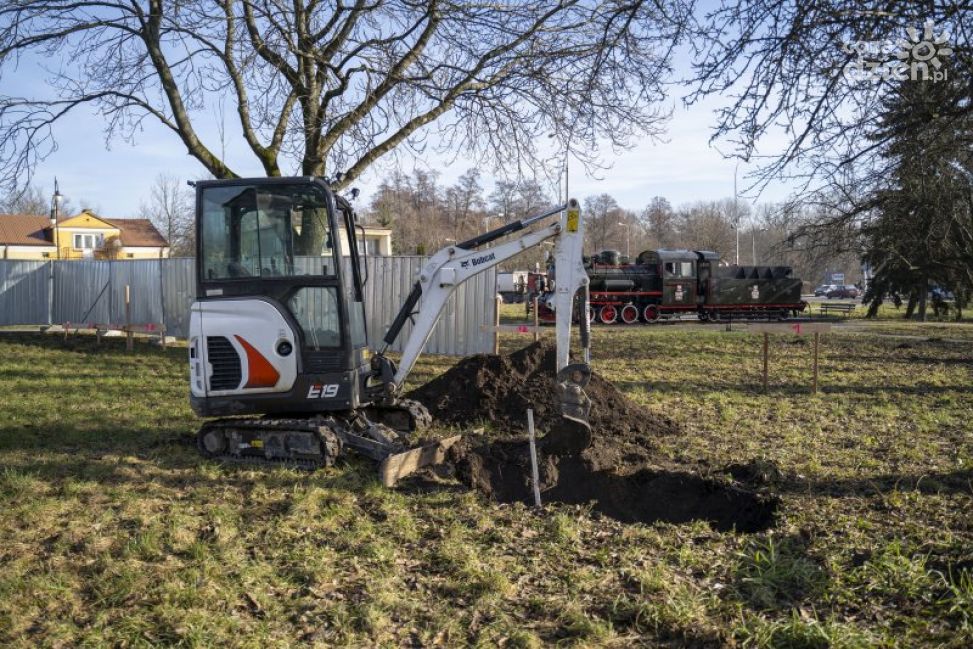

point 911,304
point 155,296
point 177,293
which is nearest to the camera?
point 177,293

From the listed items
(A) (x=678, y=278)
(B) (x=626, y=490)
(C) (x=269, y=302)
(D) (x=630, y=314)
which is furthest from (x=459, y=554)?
(A) (x=678, y=278)

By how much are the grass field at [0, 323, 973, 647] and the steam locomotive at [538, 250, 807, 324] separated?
19027 mm

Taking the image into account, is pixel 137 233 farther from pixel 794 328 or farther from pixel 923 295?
pixel 794 328

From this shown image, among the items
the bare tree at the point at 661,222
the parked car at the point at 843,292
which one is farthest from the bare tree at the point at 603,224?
the parked car at the point at 843,292

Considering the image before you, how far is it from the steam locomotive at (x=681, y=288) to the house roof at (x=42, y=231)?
1717 inches

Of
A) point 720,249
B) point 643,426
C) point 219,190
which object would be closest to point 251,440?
point 219,190

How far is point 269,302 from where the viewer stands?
6.82 metres

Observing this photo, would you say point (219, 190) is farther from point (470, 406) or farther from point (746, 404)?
point (746, 404)

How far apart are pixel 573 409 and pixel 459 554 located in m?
1.75

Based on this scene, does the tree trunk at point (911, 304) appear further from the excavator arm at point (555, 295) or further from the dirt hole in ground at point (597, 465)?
the excavator arm at point (555, 295)

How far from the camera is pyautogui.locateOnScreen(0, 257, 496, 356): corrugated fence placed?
1508cm

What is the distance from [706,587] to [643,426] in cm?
393

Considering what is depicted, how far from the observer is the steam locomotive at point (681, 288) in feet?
91.1

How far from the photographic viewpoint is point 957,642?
3.61 m
